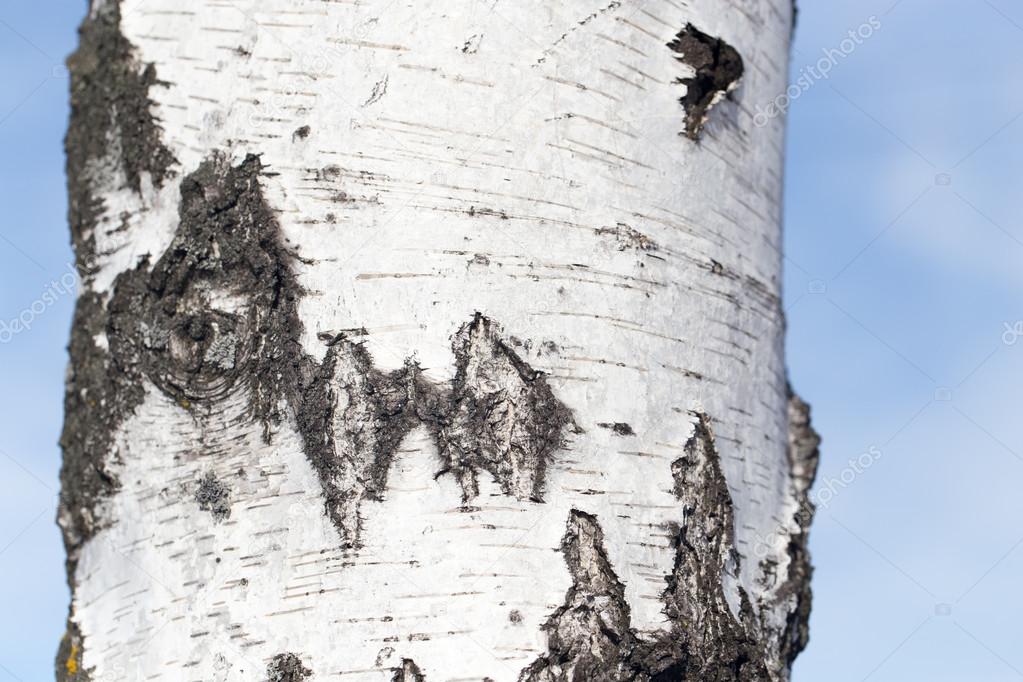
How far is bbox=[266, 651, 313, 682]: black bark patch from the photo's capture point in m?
1.97

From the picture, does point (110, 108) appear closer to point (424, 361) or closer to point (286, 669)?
point (424, 361)

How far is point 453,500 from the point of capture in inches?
79.0

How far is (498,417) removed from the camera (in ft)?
6.77

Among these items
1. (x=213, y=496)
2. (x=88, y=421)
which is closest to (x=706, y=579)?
(x=213, y=496)

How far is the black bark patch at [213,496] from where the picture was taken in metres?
2.13

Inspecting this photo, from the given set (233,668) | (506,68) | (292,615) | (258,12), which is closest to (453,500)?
(292,615)

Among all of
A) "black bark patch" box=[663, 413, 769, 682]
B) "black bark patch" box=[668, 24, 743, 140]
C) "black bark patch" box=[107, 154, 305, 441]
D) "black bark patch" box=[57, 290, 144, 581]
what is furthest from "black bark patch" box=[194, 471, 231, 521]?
→ "black bark patch" box=[668, 24, 743, 140]

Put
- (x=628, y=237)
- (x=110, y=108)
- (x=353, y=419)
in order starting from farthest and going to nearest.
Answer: (x=110, y=108) < (x=628, y=237) < (x=353, y=419)

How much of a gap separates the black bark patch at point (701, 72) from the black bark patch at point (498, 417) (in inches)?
24.2

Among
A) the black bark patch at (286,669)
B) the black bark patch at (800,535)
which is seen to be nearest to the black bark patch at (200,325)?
the black bark patch at (286,669)

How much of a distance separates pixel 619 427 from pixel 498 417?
0.22m

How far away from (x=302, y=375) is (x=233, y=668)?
0.50 metres

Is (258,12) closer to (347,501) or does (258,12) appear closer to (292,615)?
(347,501)

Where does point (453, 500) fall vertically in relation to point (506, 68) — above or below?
below
